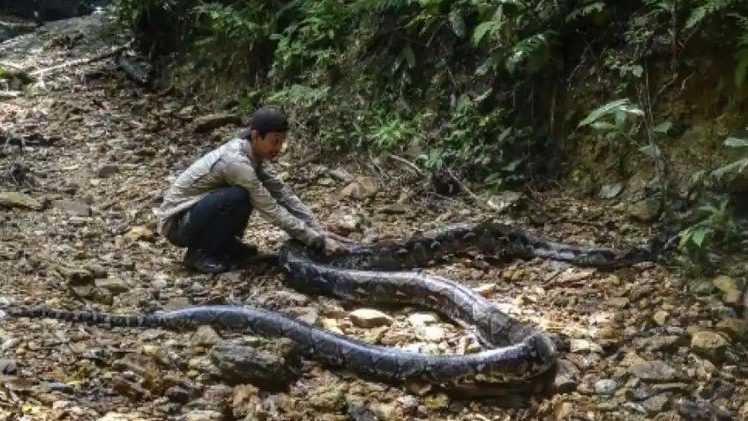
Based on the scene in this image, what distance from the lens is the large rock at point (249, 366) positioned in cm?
464

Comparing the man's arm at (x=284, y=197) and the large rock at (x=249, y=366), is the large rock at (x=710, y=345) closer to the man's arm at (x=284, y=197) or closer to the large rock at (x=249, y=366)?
the large rock at (x=249, y=366)

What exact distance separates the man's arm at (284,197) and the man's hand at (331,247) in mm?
223

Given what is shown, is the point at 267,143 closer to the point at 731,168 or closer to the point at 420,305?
the point at 420,305

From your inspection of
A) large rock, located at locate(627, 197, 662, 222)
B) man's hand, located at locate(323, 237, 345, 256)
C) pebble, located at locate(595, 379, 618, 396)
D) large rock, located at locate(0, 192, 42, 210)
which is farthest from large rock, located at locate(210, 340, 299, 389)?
large rock, located at locate(0, 192, 42, 210)

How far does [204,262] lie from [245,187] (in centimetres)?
77

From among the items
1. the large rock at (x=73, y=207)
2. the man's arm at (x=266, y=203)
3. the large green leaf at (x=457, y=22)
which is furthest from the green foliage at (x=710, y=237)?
the large rock at (x=73, y=207)

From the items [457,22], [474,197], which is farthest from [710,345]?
[457,22]

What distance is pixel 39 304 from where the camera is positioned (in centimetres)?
571

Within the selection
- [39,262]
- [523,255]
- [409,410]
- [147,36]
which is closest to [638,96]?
[523,255]

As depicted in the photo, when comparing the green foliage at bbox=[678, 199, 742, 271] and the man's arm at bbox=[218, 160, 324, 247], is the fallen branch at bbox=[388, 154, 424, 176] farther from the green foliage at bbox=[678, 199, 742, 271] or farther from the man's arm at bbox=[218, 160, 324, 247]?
the green foliage at bbox=[678, 199, 742, 271]

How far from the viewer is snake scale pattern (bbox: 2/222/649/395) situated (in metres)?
4.69

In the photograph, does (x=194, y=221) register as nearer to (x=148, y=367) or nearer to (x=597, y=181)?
(x=148, y=367)

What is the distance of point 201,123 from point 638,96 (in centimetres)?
594

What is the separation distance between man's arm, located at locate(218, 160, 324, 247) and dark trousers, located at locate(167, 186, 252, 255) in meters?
0.10
